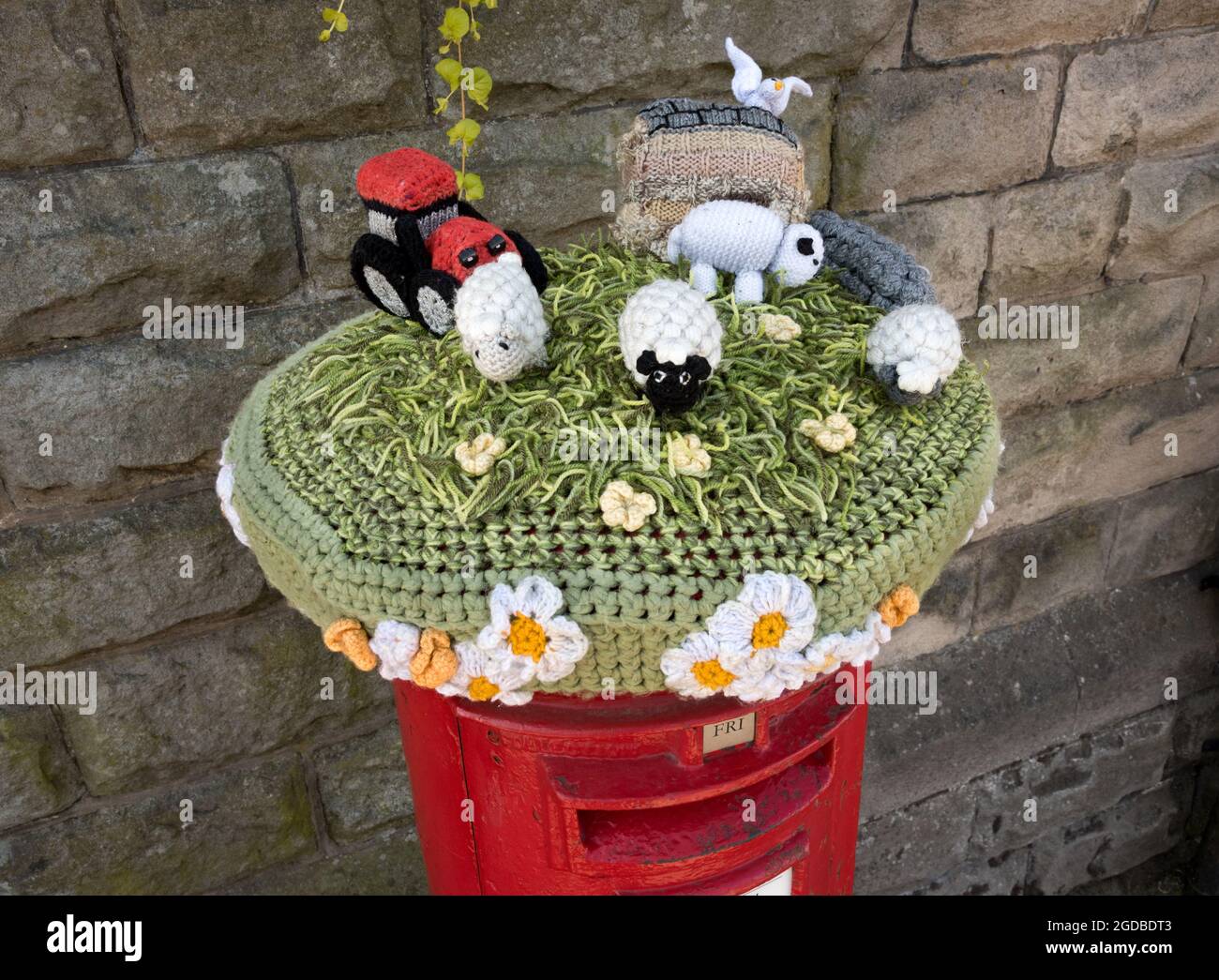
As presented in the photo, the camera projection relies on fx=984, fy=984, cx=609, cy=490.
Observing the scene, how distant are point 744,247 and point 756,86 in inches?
10.7

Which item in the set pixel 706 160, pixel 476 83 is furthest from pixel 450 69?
pixel 706 160

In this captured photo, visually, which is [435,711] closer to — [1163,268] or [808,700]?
[808,700]

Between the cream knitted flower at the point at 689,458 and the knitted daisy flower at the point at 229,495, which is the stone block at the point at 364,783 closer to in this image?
the knitted daisy flower at the point at 229,495

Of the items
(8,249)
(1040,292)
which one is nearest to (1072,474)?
(1040,292)

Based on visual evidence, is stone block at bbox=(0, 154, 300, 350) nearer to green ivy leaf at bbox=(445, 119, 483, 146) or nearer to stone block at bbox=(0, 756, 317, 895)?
green ivy leaf at bbox=(445, 119, 483, 146)

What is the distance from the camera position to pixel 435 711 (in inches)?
48.5

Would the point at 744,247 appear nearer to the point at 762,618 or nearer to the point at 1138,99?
the point at 762,618

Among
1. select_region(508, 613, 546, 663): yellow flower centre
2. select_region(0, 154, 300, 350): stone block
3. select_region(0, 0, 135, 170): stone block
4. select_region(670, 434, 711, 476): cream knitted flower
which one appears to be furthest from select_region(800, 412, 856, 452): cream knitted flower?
select_region(0, 0, 135, 170): stone block

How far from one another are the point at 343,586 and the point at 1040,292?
1.94 m

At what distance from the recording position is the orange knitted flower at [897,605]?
1.02 m

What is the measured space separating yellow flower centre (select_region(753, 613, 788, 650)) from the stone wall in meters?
1.11

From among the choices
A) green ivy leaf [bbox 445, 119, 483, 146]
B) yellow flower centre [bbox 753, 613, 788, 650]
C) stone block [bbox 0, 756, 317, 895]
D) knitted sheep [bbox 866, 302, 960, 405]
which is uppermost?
green ivy leaf [bbox 445, 119, 483, 146]

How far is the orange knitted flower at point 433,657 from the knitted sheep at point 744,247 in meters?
0.55

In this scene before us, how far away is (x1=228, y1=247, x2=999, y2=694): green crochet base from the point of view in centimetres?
93
